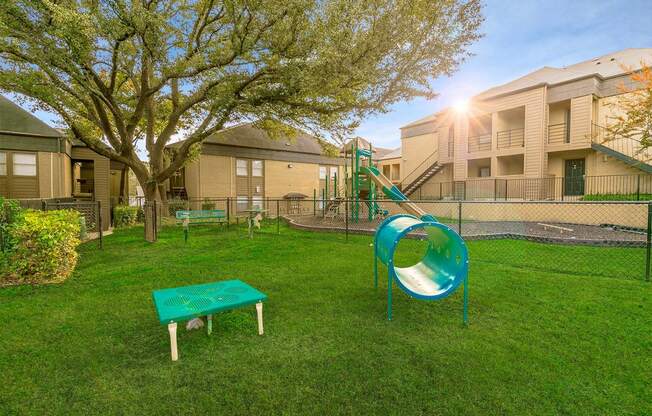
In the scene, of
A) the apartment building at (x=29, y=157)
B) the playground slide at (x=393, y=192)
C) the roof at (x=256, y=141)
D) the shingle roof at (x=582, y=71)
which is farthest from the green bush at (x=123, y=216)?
the shingle roof at (x=582, y=71)

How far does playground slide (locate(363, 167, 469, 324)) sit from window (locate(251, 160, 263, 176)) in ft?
73.3

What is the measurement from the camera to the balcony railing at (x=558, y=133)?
17.9 metres

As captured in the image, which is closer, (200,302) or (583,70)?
(200,302)

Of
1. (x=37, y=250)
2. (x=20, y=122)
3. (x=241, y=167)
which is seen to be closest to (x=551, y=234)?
(x=37, y=250)

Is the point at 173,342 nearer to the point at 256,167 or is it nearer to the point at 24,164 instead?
the point at 24,164

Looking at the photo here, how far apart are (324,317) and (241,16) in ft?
34.5

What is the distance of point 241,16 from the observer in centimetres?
1043

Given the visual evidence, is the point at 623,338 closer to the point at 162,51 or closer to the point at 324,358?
the point at 324,358

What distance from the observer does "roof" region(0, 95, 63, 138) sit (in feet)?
47.4

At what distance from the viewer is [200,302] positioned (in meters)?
3.47

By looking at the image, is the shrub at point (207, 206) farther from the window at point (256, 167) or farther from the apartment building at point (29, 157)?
the apartment building at point (29, 157)

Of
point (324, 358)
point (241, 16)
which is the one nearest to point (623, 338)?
point (324, 358)

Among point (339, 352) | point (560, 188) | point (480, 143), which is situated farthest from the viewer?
point (480, 143)

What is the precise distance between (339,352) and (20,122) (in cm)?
1962
